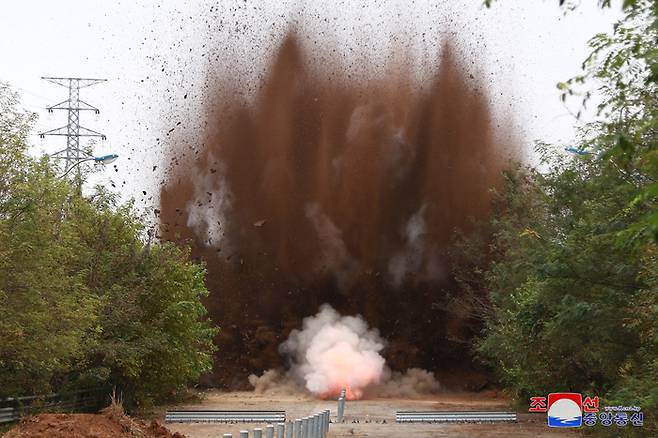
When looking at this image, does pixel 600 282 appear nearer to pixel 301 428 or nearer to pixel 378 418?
pixel 301 428

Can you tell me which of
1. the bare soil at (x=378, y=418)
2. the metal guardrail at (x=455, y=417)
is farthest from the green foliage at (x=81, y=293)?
the metal guardrail at (x=455, y=417)

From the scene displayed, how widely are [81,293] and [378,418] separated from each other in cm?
1438

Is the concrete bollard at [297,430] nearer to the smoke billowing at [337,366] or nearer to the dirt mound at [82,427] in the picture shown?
the dirt mound at [82,427]

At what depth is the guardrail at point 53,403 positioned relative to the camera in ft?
93.7

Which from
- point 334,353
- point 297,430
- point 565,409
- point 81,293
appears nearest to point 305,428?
point 297,430

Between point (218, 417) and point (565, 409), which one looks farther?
point (218, 417)

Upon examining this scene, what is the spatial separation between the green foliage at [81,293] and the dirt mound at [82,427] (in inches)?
159

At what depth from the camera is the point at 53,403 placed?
32094mm

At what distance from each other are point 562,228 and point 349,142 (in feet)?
96.6

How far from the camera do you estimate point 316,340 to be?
62656 millimetres

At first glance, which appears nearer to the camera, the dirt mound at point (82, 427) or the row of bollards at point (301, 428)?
the row of bollards at point (301, 428)

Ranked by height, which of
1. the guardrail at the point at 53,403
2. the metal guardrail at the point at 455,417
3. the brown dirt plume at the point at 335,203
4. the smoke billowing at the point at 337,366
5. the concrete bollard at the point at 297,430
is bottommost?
the metal guardrail at the point at 455,417

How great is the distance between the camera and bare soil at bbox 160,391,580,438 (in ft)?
104

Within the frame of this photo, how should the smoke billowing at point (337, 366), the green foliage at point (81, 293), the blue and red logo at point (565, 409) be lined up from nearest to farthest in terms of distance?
the blue and red logo at point (565, 409)
the green foliage at point (81, 293)
the smoke billowing at point (337, 366)
